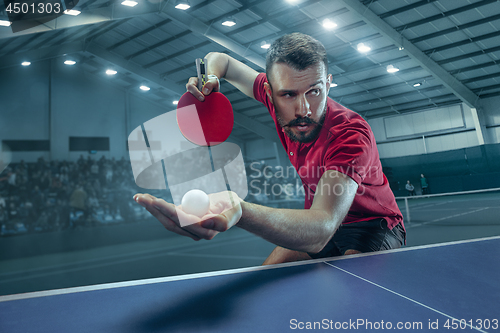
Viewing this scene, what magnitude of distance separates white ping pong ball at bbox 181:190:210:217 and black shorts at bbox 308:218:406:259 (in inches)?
48.5

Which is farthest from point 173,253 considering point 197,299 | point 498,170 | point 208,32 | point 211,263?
point 498,170

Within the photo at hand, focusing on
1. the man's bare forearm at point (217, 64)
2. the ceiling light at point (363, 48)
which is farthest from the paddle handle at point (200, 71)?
the ceiling light at point (363, 48)

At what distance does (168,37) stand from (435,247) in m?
11.9

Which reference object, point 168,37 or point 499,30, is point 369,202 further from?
point 499,30

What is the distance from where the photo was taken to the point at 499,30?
11055 mm

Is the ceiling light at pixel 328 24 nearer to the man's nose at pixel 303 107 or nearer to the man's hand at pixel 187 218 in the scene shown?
the man's nose at pixel 303 107

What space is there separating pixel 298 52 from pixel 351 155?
791 mm

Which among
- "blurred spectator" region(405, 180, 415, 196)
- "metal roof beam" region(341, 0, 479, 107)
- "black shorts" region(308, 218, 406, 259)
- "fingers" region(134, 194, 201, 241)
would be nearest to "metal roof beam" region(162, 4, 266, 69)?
"metal roof beam" region(341, 0, 479, 107)

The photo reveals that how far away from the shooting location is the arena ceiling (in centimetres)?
977

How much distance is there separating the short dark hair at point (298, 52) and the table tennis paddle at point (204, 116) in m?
0.47

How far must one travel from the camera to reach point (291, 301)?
106 cm

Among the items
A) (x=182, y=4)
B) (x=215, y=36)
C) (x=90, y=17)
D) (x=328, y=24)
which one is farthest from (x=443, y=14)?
(x=90, y=17)

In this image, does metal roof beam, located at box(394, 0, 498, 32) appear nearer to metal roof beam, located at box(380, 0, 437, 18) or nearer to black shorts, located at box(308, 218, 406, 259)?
metal roof beam, located at box(380, 0, 437, 18)

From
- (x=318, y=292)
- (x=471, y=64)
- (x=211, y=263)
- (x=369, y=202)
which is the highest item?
(x=471, y=64)
